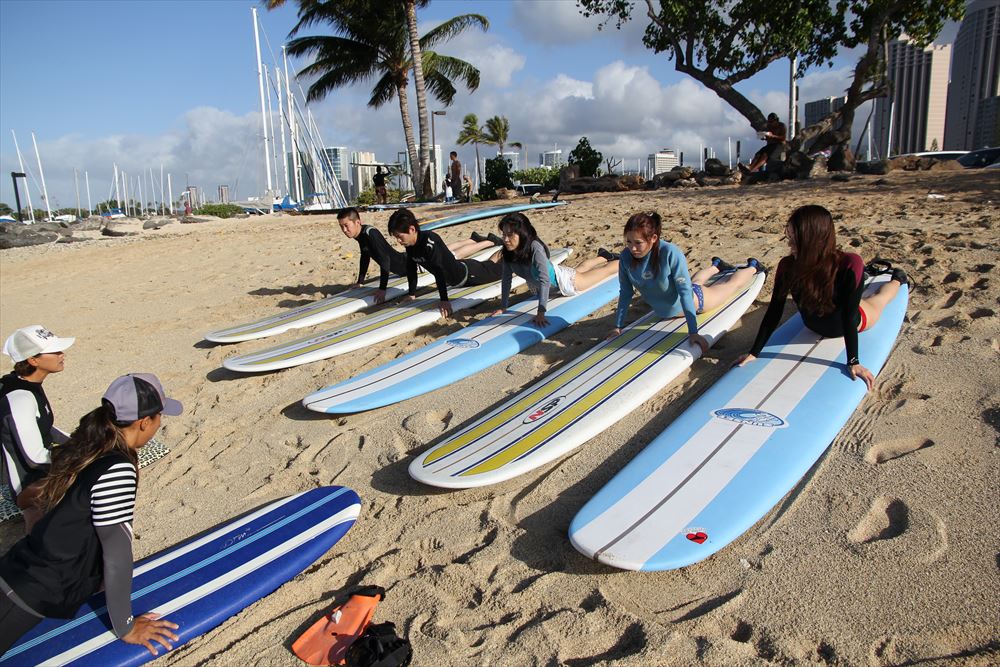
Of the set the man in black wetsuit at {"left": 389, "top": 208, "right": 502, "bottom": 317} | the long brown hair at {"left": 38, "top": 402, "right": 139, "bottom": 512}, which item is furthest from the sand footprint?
the man in black wetsuit at {"left": 389, "top": 208, "right": 502, "bottom": 317}

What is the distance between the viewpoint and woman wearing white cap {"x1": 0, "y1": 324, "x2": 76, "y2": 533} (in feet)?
8.75

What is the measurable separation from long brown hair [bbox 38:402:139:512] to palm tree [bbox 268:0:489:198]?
58.2 ft

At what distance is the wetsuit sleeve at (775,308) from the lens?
342 cm

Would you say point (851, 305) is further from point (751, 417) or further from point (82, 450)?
point (82, 450)

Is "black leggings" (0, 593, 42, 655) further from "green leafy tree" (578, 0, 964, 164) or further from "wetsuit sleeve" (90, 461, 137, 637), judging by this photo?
A: "green leafy tree" (578, 0, 964, 164)

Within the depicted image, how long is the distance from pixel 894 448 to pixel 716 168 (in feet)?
40.9

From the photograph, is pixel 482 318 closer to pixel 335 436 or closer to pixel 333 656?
pixel 335 436

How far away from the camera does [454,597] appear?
220 centimetres

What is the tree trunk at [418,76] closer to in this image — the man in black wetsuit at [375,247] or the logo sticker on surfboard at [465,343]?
the man in black wetsuit at [375,247]

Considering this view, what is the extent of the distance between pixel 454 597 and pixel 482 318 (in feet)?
11.5

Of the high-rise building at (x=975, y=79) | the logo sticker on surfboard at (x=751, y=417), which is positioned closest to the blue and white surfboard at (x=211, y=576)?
the logo sticker on surfboard at (x=751, y=417)

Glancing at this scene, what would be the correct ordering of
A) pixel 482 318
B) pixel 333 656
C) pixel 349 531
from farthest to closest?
pixel 482 318 < pixel 349 531 < pixel 333 656

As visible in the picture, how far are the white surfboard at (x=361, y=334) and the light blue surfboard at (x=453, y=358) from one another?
66 centimetres

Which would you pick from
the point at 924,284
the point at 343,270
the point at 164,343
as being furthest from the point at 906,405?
the point at 343,270
